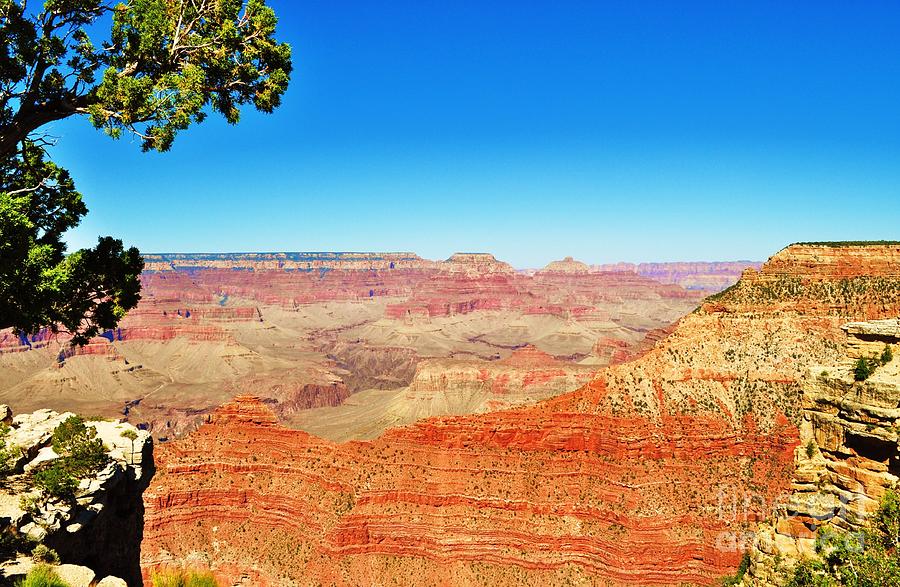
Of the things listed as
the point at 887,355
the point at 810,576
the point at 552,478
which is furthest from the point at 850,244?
the point at 810,576

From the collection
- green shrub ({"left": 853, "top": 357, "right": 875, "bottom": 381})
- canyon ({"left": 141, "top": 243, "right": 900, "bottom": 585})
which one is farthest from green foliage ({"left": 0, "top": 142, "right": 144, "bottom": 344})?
canyon ({"left": 141, "top": 243, "right": 900, "bottom": 585})

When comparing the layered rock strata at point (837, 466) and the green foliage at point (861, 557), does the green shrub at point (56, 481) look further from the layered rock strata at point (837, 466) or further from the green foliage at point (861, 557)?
the green foliage at point (861, 557)

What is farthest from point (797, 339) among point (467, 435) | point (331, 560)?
point (331, 560)

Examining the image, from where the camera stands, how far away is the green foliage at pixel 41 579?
429 inches

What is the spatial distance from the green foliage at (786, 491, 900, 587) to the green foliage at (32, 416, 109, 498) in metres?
19.2

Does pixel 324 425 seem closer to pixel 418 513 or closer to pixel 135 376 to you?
pixel 418 513

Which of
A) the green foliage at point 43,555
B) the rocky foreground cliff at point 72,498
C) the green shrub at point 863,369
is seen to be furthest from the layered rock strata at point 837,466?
the green foliage at point 43,555

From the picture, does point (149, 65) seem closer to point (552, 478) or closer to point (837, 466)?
point (837, 466)

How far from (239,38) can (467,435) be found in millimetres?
43499

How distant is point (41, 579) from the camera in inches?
434

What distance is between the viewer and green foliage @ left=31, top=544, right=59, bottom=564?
12.8m

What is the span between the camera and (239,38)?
1434 cm

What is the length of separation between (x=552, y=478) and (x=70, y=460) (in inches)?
1609

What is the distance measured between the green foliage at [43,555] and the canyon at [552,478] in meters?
35.8
